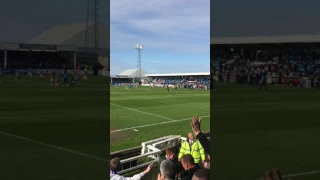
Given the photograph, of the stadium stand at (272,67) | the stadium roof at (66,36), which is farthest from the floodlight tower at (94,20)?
the stadium stand at (272,67)

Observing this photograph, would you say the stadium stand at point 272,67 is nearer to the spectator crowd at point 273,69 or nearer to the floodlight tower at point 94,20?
the spectator crowd at point 273,69

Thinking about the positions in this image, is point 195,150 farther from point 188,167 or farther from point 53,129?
point 53,129

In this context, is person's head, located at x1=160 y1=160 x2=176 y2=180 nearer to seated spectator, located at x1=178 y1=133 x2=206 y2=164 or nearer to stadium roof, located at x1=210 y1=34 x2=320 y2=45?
seated spectator, located at x1=178 y1=133 x2=206 y2=164

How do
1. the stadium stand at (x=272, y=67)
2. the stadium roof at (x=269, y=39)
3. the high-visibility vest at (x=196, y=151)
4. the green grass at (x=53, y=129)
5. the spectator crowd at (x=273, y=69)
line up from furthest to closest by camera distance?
the spectator crowd at (x=273, y=69)
the stadium stand at (x=272, y=67)
the green grass at (x=53, y=129)
the stadium roof at (x=269, y=39)
the high-visibility vest at (x=196, y=151)

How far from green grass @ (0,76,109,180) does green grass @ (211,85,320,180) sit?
4.45ft

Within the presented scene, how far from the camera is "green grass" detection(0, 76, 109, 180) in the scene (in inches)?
144

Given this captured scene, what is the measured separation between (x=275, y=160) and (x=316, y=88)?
229cm

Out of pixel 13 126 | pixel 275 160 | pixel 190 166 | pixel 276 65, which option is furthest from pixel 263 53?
pixel 13 126

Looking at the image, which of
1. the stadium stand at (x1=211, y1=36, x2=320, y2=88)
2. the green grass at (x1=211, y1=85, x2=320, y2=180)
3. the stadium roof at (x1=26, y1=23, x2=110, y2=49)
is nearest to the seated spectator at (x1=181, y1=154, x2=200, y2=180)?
the green grass at (x1=211, y1=85, x2=320, y2=180)

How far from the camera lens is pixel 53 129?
221 inches

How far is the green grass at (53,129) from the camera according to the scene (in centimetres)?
365

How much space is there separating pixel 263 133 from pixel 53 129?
11.5ft

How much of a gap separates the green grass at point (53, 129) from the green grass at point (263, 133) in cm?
136

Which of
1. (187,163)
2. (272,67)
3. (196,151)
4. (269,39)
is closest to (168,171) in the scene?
(187,163)
